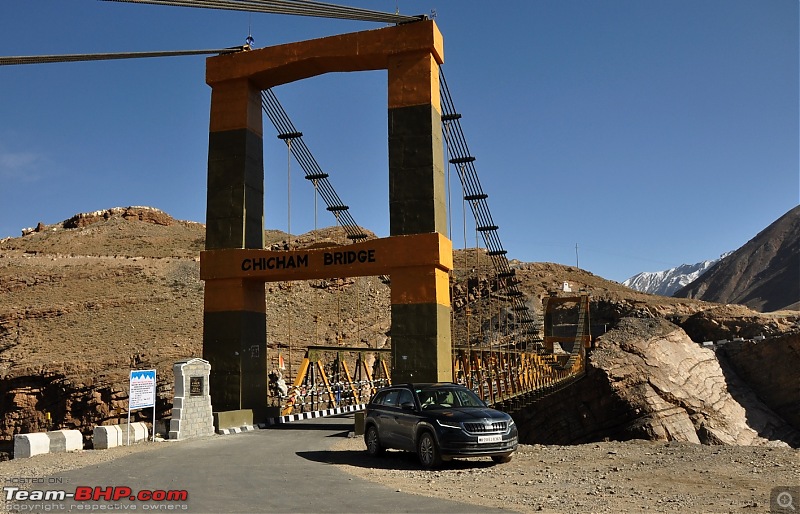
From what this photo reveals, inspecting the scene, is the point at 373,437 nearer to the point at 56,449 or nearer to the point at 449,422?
the point at 449,422

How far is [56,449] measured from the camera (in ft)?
48.8

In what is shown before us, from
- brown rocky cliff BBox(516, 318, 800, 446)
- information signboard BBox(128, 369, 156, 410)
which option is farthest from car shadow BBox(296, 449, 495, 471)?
brown rocky cliff BBox(516, 318, 800, 446)

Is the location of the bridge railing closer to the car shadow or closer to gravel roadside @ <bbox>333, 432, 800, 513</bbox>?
the car shadow

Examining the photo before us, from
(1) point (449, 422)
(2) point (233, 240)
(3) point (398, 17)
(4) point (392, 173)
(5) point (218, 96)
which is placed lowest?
(1) point (449, 422)

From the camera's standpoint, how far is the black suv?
39.3ft

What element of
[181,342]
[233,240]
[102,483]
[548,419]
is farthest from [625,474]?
[181,342]

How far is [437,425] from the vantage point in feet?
40.1

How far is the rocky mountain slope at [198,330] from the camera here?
4294 centimetres

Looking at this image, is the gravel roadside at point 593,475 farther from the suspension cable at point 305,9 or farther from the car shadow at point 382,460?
the suspension cable at point 305,9

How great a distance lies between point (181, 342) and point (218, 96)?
3417 cm

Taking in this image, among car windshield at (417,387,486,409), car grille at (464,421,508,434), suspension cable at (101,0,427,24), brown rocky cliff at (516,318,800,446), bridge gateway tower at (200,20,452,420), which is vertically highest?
suspension cable at (101,0,427,24)

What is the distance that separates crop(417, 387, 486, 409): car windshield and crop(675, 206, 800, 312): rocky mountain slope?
13892 cm

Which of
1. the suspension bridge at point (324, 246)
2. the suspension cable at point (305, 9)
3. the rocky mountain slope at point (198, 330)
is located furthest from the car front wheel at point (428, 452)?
the rocky mountain slope at point (198, 330)

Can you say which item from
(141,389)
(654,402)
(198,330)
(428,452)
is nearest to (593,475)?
(428,452)
